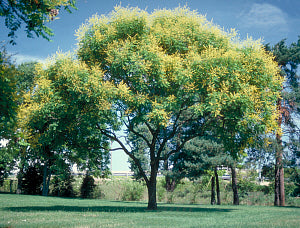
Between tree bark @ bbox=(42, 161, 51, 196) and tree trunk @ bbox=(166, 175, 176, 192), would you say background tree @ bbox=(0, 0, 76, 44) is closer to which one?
tree bark @ bbox=(42, 161, 51, 196)

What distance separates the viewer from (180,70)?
592 inches

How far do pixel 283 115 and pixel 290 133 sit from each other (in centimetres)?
184

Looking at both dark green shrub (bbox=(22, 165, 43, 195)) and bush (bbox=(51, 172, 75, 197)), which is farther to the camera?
bush (bbox=(51, 172, 75, 197))

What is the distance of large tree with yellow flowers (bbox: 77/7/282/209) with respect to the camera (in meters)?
14.7

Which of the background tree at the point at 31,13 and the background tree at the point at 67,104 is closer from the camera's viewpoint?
the background tree at the point at 31,13

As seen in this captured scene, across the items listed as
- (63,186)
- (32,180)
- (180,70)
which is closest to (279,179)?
(180,70)

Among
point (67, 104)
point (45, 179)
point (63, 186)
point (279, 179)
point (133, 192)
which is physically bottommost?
point (133, 192)

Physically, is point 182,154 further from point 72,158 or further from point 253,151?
point 72,158

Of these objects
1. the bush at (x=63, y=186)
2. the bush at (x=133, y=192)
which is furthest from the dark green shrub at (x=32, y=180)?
the bush at (x=133, y=192)

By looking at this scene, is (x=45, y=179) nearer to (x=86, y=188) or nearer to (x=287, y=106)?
(x=86, y=188)

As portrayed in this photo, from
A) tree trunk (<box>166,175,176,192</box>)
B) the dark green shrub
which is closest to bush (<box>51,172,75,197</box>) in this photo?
the dark green shrub

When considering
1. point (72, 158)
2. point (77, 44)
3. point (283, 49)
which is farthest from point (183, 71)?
point (72, 158)

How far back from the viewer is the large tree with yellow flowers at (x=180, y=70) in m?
14.7

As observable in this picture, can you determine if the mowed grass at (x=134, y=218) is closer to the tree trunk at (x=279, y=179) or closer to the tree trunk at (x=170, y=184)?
the tree trunk at (x=279, y=179)
